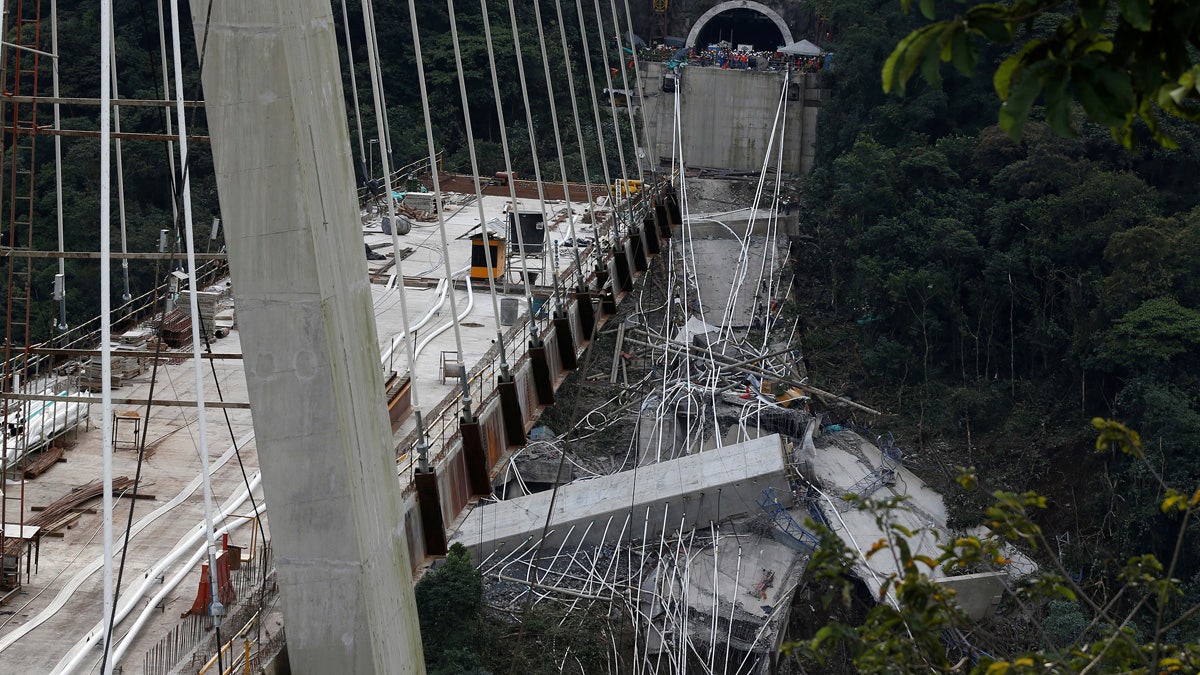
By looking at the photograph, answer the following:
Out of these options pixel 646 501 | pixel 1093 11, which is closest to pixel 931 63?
pixel 1093 11

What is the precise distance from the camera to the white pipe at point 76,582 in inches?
416

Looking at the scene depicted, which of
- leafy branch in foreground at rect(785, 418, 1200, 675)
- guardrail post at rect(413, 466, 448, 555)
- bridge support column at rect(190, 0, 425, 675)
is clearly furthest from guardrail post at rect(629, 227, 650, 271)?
leafy branch in foreground at rect(785, 418, 1200, 675)

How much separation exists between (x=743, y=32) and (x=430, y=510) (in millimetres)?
46876

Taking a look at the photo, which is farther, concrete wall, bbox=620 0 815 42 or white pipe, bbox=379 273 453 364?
concrete wall, bbox=620 0 815 42

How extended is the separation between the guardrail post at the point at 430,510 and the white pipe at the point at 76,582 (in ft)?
5.53

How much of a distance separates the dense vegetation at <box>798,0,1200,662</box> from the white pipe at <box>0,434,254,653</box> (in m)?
15.4

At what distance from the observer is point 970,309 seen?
33.0m

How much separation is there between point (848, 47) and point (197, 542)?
3383 cm

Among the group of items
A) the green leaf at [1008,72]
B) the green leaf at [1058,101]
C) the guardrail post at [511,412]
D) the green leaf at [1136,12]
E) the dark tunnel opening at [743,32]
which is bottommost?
the guardrail post at [511,412]

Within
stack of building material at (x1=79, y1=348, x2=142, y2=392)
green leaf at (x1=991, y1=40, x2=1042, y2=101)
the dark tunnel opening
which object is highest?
the dark tunnel opening

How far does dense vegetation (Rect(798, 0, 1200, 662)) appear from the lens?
86.4 ft

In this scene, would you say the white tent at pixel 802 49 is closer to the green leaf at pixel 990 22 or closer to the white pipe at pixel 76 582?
the white pipe at pixel 76 582

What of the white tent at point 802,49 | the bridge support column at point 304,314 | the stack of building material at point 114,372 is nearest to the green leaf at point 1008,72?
the bridge support column at point 304,314

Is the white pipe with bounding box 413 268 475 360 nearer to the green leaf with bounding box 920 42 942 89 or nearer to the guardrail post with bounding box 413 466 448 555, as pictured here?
the guardrail post with bounding box 413 466 448 555
